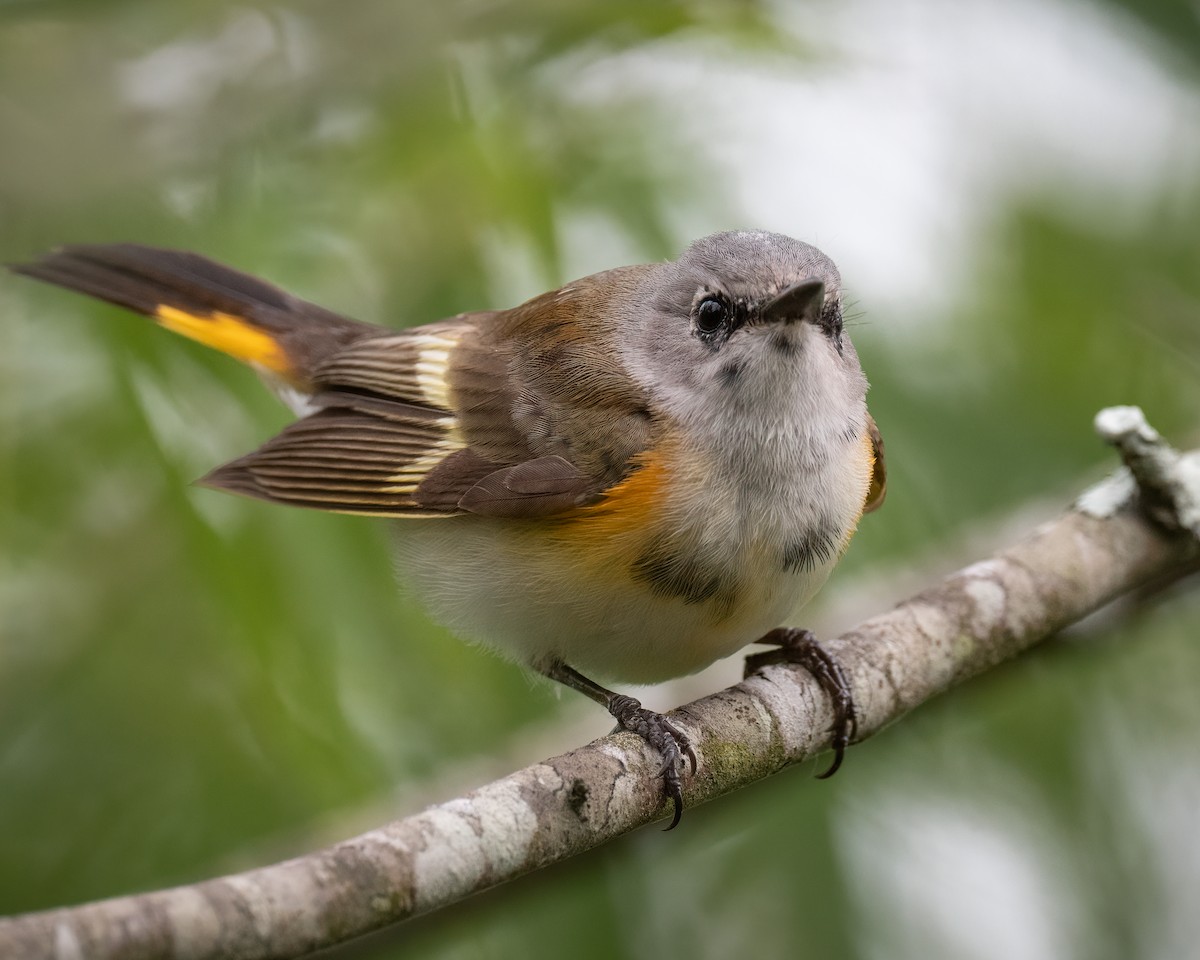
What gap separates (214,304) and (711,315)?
67.1 inches

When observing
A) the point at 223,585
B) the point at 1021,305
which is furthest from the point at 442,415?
the point at 1021,305

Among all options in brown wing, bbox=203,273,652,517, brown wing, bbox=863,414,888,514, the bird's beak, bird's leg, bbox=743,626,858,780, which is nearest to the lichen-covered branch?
bird's leg, bbox=743,626,858,780

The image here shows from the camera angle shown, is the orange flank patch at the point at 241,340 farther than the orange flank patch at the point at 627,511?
Yes

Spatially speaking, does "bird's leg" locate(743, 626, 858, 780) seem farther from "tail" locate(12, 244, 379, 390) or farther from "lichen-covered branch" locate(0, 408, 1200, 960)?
"tail" locate(12, 244, 379, 390)

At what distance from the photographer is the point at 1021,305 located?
139 inches

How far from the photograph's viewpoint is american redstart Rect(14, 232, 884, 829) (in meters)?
2.83

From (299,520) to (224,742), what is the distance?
0.56 metres

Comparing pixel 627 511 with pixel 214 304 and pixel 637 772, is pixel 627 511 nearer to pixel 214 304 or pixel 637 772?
pixel 637 772

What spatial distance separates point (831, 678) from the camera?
2.94 m

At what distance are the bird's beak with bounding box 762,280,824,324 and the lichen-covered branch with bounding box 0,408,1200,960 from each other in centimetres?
77

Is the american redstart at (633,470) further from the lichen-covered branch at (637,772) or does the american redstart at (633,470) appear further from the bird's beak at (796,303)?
the lichen-covered branch at (637,772)

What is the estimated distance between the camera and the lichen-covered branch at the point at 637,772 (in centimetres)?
170

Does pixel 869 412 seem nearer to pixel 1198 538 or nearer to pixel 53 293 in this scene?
pixel 1198 538

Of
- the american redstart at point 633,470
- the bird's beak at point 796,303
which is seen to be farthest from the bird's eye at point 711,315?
the bird's beak at point 796,303
